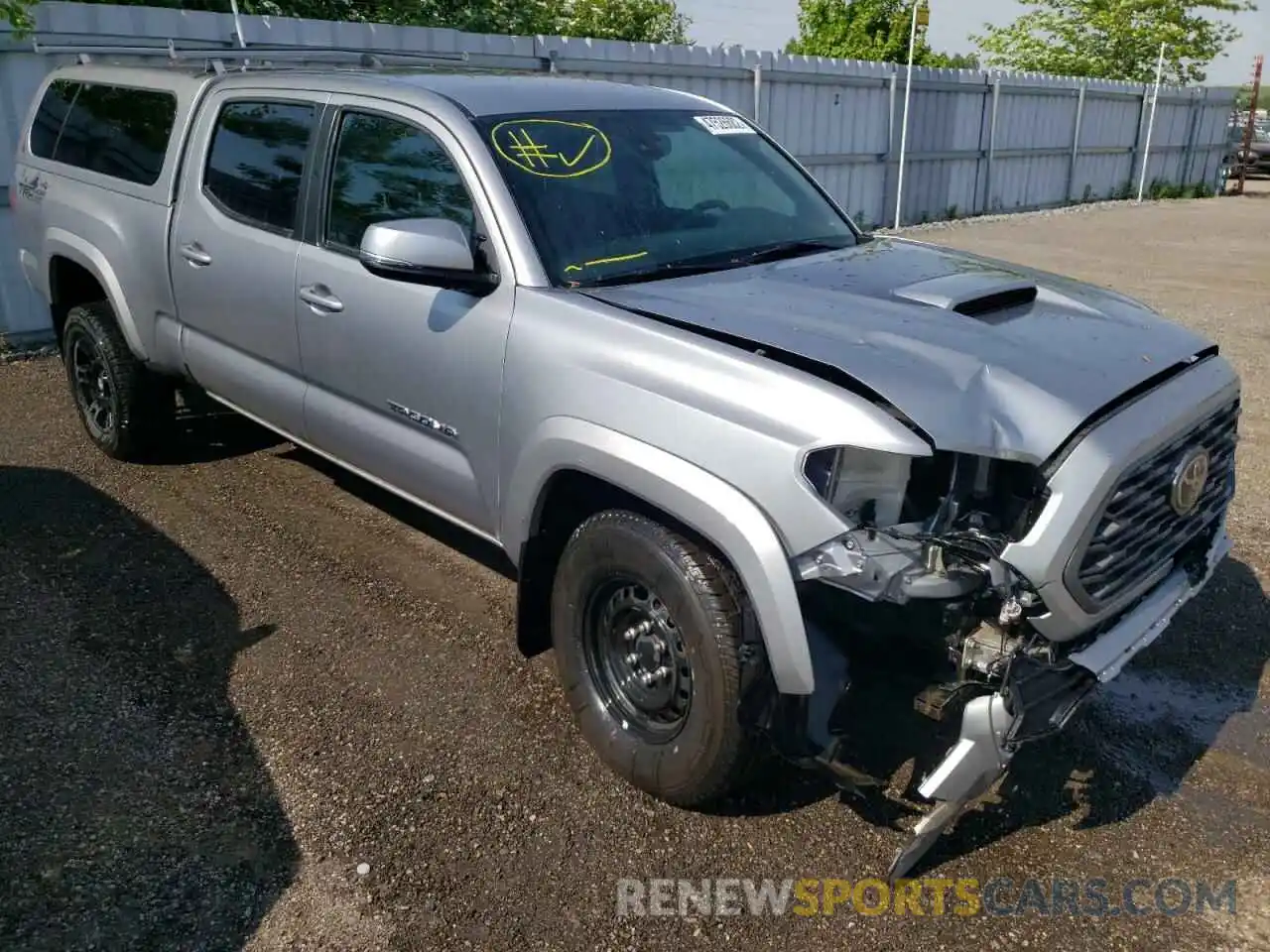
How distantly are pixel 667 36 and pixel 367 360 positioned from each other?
30087mm

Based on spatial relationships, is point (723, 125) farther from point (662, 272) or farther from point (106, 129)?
point (106, 129)

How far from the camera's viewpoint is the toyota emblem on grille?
3.00 m

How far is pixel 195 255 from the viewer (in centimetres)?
485

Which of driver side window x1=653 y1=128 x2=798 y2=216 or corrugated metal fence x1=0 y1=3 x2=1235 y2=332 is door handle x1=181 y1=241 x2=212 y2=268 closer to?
corrugated metal fence x1=0 y1=3 x2=1235 y2=332

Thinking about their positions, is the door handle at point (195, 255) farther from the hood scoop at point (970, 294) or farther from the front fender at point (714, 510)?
the hood scoop at point (970, 294)

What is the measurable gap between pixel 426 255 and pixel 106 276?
2921 millimetres

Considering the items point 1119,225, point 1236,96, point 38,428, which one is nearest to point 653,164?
point 38,428

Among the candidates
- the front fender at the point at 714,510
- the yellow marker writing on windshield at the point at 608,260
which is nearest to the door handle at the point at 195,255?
the yellow marker writing on windshield at the point at 608,260

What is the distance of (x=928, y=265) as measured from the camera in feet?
12.6

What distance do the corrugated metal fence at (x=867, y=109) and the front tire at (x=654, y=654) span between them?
2.82 metres

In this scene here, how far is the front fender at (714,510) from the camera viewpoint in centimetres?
265

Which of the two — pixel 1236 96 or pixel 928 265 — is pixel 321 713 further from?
pixel 1236 96

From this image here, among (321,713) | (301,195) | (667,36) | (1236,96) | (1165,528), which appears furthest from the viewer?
(667,36)

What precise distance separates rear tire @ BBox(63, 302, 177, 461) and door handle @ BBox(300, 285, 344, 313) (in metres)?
1.91
